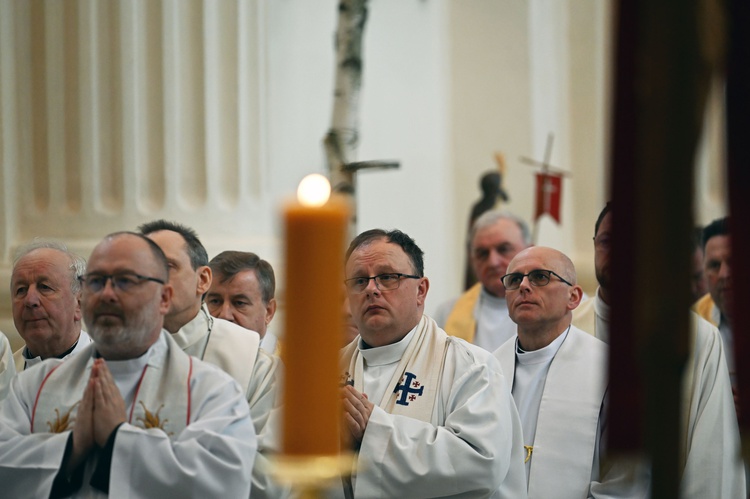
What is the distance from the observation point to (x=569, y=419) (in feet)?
16.8

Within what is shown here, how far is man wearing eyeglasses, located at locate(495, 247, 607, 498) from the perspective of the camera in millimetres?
4953

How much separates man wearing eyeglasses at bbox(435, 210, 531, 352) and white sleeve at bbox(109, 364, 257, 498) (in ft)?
12.3

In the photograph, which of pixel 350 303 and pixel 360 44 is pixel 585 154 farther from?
pixel 350 303

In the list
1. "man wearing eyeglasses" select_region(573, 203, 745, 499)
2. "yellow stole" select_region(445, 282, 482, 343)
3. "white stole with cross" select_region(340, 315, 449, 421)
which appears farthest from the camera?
"yellow stole" select_region(445, 282, 482, 343)

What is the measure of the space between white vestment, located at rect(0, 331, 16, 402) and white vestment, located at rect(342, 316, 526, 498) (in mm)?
1602

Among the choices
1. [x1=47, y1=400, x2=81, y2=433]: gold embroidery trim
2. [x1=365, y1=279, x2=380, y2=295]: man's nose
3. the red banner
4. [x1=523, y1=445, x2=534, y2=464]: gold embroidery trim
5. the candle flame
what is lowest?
[x1=523, y1=445, x2=534, y2=464]: gold embroidery trim

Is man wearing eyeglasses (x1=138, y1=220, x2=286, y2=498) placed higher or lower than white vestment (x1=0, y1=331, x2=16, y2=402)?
higher

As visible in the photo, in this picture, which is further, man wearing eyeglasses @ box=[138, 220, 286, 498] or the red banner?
the red banner

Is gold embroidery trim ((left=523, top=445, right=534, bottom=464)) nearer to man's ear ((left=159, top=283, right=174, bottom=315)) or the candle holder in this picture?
man's ear ((left=159, top=283, right=174, bottom=315))

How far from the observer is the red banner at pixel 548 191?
11.2 m

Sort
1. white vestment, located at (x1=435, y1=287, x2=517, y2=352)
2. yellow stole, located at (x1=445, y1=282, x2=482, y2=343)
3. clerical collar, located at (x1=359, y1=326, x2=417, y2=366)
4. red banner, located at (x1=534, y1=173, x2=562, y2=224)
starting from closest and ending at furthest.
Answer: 1. clerical collar, located at (x1=359, y1=326, x2=417, y2=366)
2. white vestment, located at (x1=435, y1=287, x2=517, y2=352)
3. yellow stole, located at (x1=445, y1=282, x2=482, y2=343)
4. red banner, located at (x1=534, y1=173, x2=562, y2=224)

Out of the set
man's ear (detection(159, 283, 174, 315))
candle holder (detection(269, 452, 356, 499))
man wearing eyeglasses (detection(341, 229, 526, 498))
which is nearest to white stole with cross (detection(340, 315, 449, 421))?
man wearing eyeglasses (detection(341, 229, 526, 498))

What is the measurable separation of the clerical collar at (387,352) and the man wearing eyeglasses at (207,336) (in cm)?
60

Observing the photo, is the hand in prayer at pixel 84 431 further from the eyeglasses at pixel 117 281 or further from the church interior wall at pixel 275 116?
the church interior wall at pixel 275 116
